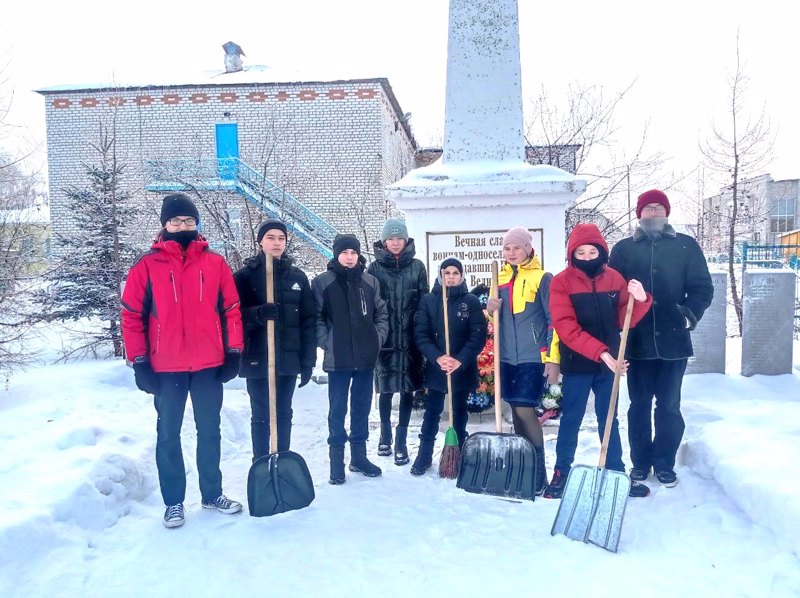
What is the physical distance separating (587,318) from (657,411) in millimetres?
780

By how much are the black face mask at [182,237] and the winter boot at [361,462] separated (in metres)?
1.65

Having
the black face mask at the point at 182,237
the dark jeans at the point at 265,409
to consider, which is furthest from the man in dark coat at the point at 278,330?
the black face mask at the point at 182,237

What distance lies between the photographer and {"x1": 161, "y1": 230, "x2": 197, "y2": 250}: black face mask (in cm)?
289

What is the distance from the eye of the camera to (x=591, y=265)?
3115mm

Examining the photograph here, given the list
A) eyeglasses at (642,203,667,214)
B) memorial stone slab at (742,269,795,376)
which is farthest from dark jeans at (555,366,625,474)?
memorial stone slab at (742,269,795,376)

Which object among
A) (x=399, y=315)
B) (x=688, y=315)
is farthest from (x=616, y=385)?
(x=399, y=315)

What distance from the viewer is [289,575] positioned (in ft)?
7.98

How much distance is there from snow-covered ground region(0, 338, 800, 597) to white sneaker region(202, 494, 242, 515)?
4cm

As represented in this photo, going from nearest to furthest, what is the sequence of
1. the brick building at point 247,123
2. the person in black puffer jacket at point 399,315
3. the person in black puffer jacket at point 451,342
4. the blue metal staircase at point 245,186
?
the person in black puffer jacket at point 451,342 < the person in black puffer jacket at point 399,315 < the blue metal staircase at point 245,186 < the brick building at point 247,123

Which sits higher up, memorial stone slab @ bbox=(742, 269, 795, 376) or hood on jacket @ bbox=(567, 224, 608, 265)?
hood on jacket @ bbox=(567, 224, 608, 265)

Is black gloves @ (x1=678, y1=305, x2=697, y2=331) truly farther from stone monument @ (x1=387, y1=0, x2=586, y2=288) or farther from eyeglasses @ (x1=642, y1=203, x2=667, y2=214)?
stone monument @ (x1=387, y1=0, x2=586, y2=288)

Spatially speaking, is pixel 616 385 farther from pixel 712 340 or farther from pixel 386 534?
pixel 712 340

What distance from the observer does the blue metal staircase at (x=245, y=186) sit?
9195 mm

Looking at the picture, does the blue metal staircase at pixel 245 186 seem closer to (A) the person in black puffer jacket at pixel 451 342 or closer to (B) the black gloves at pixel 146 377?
(A) the person in black puffer jacket at pixel 451 342
